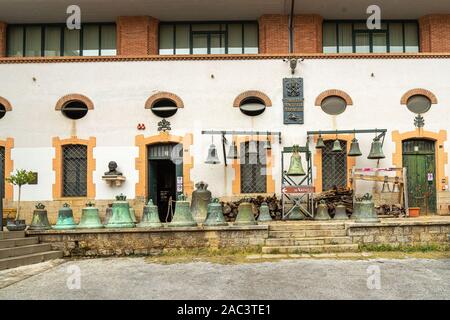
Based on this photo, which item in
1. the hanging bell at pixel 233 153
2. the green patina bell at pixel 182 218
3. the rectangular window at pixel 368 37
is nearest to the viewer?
the green patina bell at pixel 182 218

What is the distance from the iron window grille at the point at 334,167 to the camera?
50.7 feet

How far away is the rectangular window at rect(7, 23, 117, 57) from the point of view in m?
16.5

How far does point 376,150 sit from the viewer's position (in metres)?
14.5

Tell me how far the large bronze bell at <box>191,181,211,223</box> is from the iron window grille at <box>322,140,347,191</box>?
4217 millimetres

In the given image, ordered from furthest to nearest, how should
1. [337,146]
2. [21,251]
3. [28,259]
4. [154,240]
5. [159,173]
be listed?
[159,173], [337,146], [154,240], [21,251], [28,259]

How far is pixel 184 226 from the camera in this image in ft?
36.1

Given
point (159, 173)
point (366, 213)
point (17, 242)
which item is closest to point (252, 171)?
point (159, 173)

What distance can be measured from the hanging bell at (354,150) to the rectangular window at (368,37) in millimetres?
3867

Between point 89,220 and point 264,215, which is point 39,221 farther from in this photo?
point 264,215

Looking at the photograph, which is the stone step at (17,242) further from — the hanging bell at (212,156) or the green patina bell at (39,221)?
the hanging bell at (212,156)

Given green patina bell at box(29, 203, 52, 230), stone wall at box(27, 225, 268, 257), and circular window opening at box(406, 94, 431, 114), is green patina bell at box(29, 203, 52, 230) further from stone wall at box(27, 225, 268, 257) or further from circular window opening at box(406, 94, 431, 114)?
circular window opening at box(406, 94, 431, 114)

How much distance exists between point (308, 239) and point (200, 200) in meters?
4.32

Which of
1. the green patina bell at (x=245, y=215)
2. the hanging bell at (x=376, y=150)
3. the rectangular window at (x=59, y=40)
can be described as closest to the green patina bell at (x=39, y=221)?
the green patina bell at (x=245, y=215)

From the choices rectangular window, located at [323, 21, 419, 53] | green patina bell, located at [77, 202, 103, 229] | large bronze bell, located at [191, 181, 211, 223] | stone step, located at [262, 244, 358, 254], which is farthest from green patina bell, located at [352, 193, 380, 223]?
rectangular window, located at [323, 21, 419, 53]
